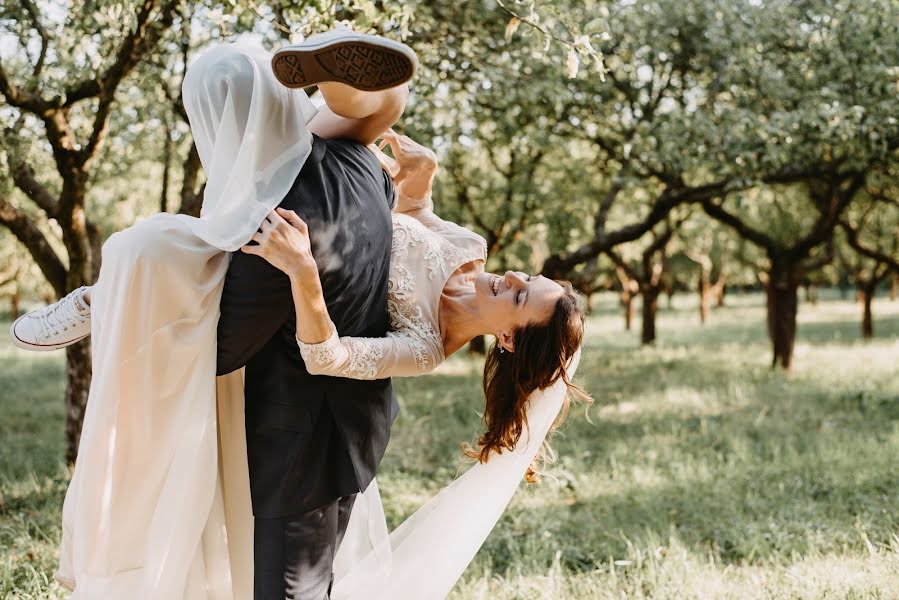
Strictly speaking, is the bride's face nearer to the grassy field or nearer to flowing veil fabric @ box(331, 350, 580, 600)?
flowing veil fabric @ box(331, 350, 580, 600)

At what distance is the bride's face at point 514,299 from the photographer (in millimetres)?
2844

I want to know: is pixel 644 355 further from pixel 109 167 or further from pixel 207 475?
pixel 207 475

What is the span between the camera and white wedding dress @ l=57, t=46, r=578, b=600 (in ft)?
7.22

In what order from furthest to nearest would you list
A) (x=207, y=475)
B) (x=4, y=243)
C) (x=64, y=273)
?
(x=4, y=243) < (x=64, y=273) < (x=207, y=475)

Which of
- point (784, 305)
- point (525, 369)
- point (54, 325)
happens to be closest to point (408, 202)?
point (525, 369)

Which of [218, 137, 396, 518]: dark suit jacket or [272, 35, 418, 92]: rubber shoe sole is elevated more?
[272, 35, 418, 92]: rubber shoe sole

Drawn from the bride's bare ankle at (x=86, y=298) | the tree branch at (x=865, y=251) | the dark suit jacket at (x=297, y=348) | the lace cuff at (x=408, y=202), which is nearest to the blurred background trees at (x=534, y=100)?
the lace cuff at (x=408, y=202)

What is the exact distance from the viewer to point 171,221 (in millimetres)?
2232

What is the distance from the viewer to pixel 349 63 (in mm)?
2029

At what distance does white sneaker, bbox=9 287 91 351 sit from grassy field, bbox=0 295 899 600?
1.86 meters

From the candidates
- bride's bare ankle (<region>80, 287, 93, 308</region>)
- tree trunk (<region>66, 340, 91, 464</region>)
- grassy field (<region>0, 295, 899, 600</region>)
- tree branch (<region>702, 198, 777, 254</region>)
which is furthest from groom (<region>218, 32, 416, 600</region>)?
tree branch (<region>702, 198, 777, 254</region>)

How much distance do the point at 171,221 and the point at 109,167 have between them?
8.89 meters

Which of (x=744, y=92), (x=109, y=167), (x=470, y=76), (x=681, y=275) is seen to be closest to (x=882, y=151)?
(x=744, y=92)

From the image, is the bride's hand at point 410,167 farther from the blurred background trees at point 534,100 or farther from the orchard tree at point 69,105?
the orchard tree at point 69,105
